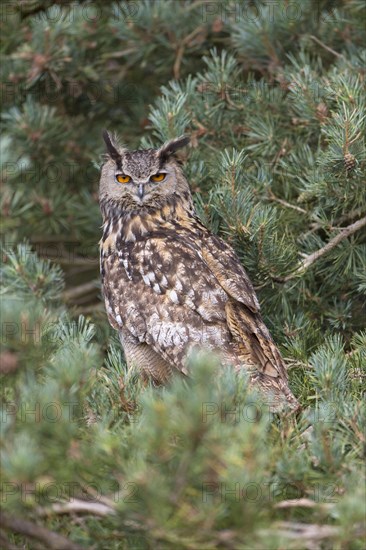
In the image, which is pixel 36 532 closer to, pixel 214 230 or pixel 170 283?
pixel 170 283

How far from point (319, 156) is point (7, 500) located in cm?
185

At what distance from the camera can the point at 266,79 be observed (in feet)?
12.1

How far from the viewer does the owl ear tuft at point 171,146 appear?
3143 mm

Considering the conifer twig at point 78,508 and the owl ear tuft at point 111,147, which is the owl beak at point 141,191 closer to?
the owl ear tuft at point 111,147

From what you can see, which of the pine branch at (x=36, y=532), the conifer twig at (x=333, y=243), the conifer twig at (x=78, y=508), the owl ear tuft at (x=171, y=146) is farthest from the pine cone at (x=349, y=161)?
the pine branch at (x=36, y=532)

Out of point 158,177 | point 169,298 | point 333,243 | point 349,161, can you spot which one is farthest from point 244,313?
point 158,177

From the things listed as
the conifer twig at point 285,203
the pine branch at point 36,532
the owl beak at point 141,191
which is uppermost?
the pine branch at point 36,532

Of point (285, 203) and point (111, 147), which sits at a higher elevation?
point (111, 147)

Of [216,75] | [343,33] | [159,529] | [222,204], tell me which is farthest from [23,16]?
[159,529]

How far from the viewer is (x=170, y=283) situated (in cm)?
296

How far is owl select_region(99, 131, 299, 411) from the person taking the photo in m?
2.82

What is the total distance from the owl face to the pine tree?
0.10m

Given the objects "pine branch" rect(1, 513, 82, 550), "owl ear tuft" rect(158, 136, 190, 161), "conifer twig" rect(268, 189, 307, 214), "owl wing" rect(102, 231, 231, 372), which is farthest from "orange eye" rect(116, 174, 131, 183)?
"pine branch" rect(1, 513, 82, 550)

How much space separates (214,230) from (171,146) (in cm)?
36
